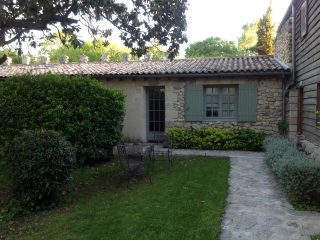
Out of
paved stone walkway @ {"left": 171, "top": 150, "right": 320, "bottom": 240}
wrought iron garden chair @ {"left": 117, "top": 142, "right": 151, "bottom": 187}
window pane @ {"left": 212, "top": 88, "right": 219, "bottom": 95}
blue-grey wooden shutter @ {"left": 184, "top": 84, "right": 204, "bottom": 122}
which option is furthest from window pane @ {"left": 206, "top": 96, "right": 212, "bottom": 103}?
wrought iron garden chair @ {"left": 117, "top": 142, "right": 151, "bottom": 187}

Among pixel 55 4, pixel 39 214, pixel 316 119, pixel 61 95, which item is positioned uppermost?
pixel 55 4

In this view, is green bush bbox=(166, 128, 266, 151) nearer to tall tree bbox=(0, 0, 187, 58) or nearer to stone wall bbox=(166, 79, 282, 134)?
stone wall bbox=(166, 79, 282, 134)

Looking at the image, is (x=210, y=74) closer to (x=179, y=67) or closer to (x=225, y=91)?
(x=225, y=91)

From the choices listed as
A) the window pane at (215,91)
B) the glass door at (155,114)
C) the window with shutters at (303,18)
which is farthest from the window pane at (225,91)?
the window with shutters at (303,18)

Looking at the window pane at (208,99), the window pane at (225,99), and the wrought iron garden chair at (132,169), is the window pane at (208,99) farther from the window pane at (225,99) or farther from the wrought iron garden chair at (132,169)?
the wrought iron garden chair at (132,169)

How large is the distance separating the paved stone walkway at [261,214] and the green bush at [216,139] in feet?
13.7

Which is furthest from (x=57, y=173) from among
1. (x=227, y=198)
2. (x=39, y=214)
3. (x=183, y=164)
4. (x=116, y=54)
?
(x=116, y=54)

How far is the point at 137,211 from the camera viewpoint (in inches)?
232

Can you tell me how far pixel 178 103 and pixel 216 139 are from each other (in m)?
2.12

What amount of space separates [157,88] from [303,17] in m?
6.48

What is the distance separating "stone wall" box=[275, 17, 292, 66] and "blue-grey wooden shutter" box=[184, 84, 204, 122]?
11.0 ft

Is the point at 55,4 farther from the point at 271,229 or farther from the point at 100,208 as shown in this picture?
the point at 271,229

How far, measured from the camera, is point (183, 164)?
10156 mm

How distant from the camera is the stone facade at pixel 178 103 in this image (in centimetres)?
1326
